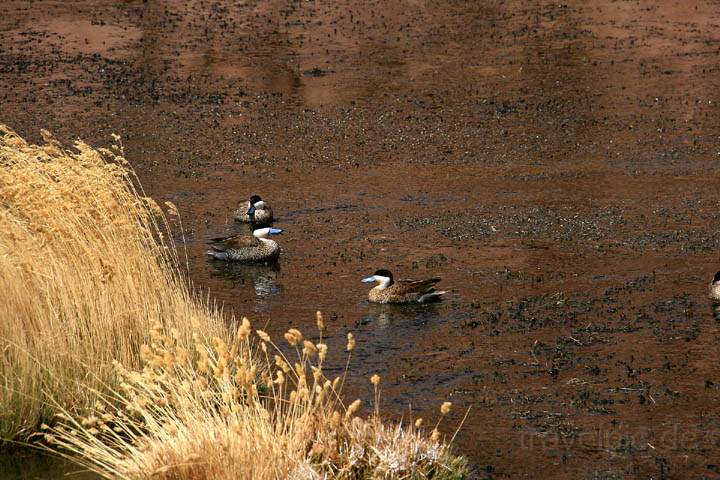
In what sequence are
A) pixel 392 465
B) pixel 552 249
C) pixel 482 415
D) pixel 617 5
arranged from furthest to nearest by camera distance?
pixel 617 5 < pixel 552 249 < pixel 482 415 < pixel 392 465

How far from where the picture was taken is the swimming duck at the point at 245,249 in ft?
49.9

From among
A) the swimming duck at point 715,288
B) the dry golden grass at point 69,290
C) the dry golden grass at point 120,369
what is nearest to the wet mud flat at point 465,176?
the swimming duck at point 715,288

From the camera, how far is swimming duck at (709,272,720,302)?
1323 centimetres

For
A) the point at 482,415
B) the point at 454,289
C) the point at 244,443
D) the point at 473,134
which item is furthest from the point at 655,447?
the point at 473,134

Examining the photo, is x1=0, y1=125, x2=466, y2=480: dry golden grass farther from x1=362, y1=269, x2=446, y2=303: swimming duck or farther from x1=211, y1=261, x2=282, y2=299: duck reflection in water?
x1=211, y1=261, x2=282, y2=299: duck reflection in water

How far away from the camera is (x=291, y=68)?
26.3 m

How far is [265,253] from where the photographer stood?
15.2m

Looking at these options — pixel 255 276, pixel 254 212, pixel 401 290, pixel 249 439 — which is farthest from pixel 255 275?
pixel 249 439

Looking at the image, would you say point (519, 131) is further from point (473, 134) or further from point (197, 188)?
point (197, 188)

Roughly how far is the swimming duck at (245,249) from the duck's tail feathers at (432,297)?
98.0 inches

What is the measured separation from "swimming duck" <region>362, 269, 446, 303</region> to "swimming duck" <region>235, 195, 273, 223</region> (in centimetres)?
330

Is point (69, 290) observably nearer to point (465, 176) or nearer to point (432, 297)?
point (432, 297)

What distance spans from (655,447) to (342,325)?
418 cm

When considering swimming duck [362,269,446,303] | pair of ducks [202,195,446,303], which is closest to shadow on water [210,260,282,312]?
pair of ducks [202,195,446,303]
